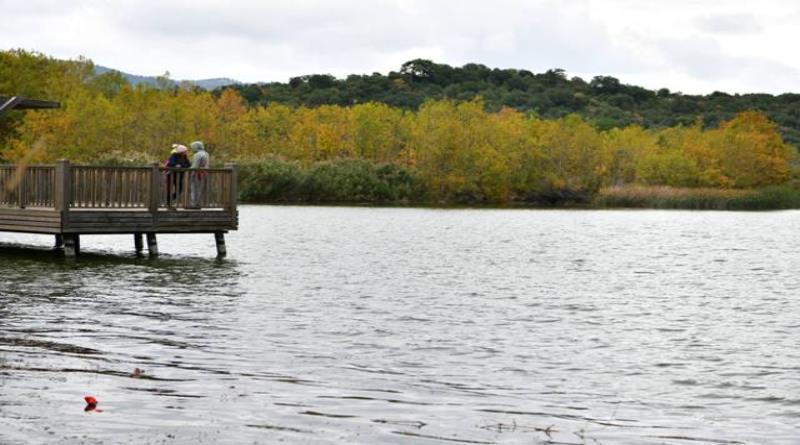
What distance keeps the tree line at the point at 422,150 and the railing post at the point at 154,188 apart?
64.0m

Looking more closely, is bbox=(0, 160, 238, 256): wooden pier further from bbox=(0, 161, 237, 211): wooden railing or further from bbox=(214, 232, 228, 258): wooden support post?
bbox=(214, 232, 228, 258): wooden support post

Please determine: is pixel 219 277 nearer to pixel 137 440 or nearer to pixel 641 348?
pixel 641 348

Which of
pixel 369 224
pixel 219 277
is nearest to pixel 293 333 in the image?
pixel 219 277

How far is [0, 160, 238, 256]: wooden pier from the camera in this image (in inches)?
1115

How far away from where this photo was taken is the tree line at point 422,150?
96.5m

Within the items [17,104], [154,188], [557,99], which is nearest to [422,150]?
[154,188]

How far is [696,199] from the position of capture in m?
96.1

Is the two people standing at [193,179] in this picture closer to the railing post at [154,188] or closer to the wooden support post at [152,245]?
the railing post at [154,188]

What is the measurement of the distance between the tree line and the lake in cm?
6244

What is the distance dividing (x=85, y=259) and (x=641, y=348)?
17465 millimetres

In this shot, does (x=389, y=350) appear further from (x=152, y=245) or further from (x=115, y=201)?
(x=152, y=245)

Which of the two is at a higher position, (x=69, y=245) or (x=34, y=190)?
(x=34, y=190)

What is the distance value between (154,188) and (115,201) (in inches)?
40.1

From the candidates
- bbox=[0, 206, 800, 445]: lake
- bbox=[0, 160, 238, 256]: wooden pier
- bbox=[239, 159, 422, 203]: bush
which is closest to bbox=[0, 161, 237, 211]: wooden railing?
bbox=[0, 160, 238, 256]: wooden pier
